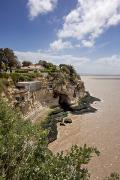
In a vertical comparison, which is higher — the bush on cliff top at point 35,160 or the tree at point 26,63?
the tree at point 26,63

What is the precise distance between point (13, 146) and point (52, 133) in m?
26.8

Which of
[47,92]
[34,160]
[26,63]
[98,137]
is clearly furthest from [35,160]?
[26,63]

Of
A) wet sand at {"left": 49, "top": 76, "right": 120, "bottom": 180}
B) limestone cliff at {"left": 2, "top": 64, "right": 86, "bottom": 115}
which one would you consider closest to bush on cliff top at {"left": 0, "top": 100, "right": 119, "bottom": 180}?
wet sand at {"left": 49, "top": 76, "right": 120, "bottom": 180}

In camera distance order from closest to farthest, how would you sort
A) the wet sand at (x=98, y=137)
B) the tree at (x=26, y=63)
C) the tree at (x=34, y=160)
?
the tree at (x=34, y=160)
the wet sand at (x=98, y=137)
the tree at (x=26, y=63)

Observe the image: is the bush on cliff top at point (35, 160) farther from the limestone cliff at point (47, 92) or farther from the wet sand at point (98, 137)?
the limestone cliff at point (47, 92)

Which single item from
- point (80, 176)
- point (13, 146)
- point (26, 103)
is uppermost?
point (13, 146)

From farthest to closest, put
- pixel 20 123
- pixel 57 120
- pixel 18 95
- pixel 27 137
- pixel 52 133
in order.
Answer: pixel 57 120 → pixel 18 95 → pixel 52 133 → pixel 20 123 → pixel 27 137

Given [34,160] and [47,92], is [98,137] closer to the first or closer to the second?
[47,92]

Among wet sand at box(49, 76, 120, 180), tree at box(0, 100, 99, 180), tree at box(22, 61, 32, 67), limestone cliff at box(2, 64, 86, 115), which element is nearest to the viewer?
tree at box(0, 100, 99, 180)

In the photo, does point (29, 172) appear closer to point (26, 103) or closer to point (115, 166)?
point (115, 166)

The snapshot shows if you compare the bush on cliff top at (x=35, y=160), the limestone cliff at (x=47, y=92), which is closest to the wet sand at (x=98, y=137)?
the limestone cliff at (x=47, y=92)

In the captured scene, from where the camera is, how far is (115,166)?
26.4 metres

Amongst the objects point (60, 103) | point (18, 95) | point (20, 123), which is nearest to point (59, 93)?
point (60, 103)

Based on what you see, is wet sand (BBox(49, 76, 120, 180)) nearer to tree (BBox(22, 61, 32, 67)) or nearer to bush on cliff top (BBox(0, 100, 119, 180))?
bush on cliff top (BBox(0, 100, 119, 180))
